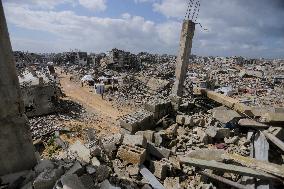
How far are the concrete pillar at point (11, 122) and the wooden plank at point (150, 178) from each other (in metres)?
2.50

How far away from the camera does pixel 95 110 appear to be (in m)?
16.9

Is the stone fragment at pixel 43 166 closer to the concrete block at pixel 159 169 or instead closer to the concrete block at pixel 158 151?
the concrete block at pixel 159 169

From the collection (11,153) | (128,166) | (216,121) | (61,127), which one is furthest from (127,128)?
(61,127)

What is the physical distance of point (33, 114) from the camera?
14758mm

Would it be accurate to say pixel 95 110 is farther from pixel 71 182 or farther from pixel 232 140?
pixel 71 182

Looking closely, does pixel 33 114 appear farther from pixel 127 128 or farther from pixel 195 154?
pixel 195 154

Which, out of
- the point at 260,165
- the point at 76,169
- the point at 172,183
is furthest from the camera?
the point at 172,183

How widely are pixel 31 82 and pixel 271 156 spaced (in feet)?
41.0

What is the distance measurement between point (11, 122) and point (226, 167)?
4309 millimetres

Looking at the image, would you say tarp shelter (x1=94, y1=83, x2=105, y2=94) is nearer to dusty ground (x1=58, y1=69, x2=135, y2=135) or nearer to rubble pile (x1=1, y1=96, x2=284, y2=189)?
dusty ground (x1=58, y1=69, x2=135, y2=135)

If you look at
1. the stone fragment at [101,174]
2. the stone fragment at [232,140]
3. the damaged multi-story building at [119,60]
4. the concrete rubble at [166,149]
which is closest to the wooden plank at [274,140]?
the concrete rubble at [166,149]

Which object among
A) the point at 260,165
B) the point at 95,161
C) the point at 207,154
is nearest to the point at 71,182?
the point at 95,161

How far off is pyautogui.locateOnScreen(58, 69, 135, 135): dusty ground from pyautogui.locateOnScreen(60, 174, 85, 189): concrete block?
8413 mm

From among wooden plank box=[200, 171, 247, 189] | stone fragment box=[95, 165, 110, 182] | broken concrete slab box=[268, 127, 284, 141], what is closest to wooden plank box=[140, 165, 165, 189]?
wooden plank box=[200, 171, 247, 189]
